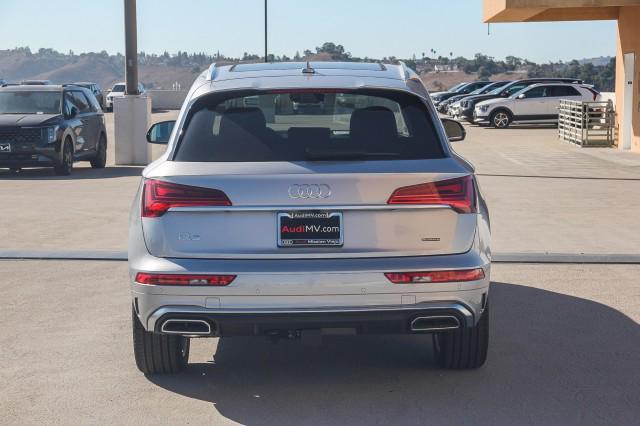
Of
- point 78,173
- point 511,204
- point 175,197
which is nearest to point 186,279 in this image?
point 175,197

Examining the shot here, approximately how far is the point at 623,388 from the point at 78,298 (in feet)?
13.9

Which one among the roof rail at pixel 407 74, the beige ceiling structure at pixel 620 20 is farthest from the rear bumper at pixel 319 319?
the beige ceiling structure at pixel 620 20

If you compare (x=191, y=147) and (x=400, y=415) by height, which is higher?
(x=191, y=147)

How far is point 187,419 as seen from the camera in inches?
215

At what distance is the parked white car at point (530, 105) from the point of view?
4016 cm

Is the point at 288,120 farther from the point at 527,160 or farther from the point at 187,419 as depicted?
the point at 527,160

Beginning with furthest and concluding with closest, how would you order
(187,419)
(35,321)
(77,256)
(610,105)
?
(610,105), (77,256), (35,321), (187,419)

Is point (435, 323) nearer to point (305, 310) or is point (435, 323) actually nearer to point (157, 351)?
point (305, 310)

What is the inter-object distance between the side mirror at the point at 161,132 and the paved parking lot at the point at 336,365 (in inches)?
49.4

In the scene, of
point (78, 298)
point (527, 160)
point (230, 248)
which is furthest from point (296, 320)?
point (527, 160)

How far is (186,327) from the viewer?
5.59 m

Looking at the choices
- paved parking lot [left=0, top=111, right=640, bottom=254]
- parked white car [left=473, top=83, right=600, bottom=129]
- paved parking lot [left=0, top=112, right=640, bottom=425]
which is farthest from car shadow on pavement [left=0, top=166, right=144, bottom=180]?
parked white car [left=473, top=83, right=600, bottom=129]

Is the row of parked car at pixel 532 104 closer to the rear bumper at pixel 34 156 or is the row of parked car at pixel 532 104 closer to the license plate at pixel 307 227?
the rear bumper at pixel 34 156

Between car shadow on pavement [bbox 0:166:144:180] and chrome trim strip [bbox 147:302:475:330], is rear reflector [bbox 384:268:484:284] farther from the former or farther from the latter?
car shadow on pavement [bbox 0:166:144:180]
